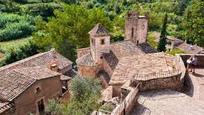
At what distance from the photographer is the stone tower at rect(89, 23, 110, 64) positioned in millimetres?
29703

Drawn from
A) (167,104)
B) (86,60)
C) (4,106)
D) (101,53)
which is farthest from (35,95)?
(167,104)

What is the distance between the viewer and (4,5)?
73875 mm

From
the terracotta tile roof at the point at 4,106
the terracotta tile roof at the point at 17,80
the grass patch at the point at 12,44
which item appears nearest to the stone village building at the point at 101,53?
the terracotta tile roof at the point at 17,80

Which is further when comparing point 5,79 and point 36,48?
point 36,48

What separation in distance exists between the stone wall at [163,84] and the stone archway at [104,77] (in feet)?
48.4

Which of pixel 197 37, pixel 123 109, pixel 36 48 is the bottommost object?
pixel 36 48

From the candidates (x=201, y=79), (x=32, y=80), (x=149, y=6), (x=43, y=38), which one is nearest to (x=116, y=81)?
A: (x=201, y=79)

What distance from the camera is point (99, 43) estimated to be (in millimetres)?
29875

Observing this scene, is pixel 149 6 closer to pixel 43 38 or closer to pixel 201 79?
pixel 43 38

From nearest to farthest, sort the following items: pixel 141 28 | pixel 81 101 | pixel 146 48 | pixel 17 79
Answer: pixel 81 101 < pixel 17 79 < pixel 146 48 < pixel 141 28

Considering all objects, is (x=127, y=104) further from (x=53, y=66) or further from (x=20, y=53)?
(x=20, y=53)

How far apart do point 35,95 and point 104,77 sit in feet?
27.1

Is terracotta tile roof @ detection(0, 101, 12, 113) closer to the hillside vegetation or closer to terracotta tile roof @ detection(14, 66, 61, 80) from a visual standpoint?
terracotta tile roof @ detection(14, 66, 61, 80)

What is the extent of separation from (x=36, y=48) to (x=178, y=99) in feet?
109
